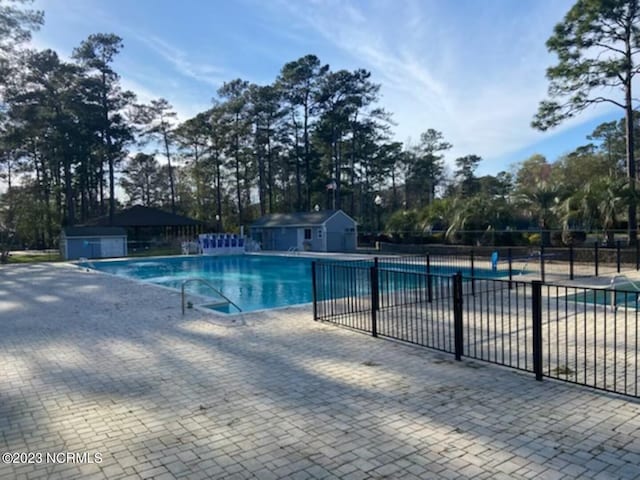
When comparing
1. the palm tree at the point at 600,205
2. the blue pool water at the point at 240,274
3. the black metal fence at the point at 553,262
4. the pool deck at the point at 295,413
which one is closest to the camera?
the pool deck at the point at 295,413

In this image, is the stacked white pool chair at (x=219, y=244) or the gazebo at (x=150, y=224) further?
the gazebo at (x=150, y=224)

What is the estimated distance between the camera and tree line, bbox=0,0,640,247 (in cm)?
1805

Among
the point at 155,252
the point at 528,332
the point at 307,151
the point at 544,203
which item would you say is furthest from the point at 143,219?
the point at 528,332

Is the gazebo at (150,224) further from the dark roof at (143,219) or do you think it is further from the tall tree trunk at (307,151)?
the tall tree trunk at (307,151)

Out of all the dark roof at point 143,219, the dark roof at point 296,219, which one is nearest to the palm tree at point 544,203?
the dark roof at point 296,219

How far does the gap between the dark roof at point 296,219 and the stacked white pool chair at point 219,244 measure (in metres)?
3.31

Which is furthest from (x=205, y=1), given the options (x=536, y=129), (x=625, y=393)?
(x=536, y=129)

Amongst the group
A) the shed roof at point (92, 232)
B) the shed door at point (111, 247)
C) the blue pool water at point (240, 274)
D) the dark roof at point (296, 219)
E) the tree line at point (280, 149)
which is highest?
the tree line at point (280, 149)

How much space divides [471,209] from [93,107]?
86.7 ft

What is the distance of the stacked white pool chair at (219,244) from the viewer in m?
27.0

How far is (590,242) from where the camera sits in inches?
659

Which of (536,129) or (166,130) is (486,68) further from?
(166,130)

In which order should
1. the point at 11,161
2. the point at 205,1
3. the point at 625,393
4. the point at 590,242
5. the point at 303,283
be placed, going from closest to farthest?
the point at 625,393
the point at 205,1
the point at 303,283
the point at 590,242
the point at 11,161

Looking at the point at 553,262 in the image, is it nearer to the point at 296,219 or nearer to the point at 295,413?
the point at 295,413
